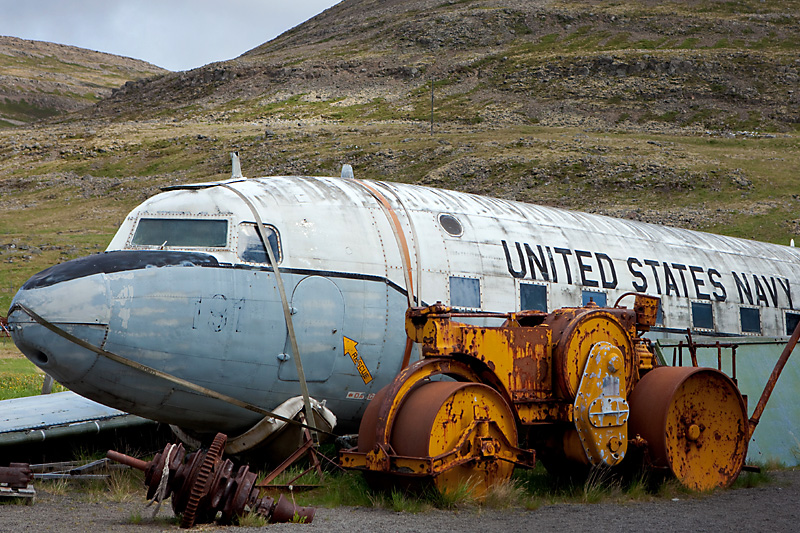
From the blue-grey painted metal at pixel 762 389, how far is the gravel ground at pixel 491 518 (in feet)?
11.6

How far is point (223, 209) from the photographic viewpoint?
30.7 feet

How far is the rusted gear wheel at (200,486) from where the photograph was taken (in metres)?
6.77

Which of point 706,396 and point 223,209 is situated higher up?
point 223,209

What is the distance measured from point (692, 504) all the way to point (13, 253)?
1718 inches

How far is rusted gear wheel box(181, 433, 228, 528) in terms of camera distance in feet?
22.2

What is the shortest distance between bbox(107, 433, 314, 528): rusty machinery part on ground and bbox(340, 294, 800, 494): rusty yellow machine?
3.88ft

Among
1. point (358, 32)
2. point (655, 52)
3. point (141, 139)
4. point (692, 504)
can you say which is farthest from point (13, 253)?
point (358, 32)

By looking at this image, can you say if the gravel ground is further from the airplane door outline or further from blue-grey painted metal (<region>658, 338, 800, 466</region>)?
blue-grey painted metal (<region>658, 338, 800, 466</region>)

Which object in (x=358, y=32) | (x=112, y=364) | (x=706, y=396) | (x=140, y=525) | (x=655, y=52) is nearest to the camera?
(x=140, y=525)

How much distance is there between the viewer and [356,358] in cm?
948

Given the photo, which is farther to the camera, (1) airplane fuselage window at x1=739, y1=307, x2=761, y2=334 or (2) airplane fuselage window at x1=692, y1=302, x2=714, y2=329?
(1) airplane fuselage window at x1=739, y1=307, x2=761, y2=334

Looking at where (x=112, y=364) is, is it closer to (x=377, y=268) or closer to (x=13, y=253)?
(x=377, y=268)

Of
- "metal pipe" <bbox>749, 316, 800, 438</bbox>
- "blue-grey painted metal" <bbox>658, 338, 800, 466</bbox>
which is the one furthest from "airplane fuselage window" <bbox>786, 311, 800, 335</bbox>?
"metal pipe" <bbox>749, 316, 800, 438</bbox>

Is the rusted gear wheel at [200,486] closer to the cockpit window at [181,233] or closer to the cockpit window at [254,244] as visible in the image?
the cockpit window at [254,244]
